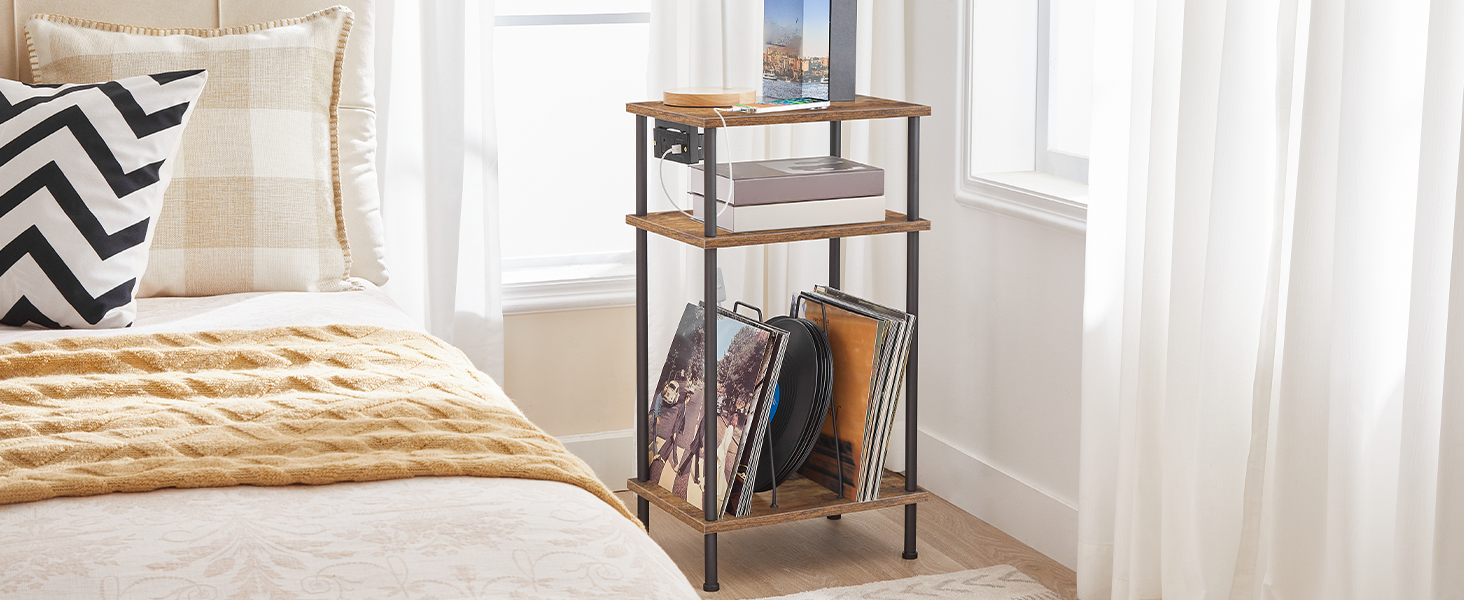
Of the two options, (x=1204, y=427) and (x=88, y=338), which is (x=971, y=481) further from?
(x=88, y=338)

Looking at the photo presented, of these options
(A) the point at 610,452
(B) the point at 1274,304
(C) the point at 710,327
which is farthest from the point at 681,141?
(B) the point at 1274,304

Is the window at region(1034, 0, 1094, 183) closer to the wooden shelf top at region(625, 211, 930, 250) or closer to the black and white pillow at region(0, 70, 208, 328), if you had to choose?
the wooden shelf top at region(625, 211, 930, 250)

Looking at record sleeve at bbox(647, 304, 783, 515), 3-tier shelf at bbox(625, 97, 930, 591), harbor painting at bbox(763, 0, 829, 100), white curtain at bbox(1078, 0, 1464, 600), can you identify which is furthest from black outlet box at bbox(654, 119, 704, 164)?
white curtain at bbox(1078, 0, 1464, 600)

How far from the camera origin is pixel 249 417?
1330mm

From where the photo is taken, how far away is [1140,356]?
211 centimetres

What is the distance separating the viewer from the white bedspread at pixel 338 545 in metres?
0.99

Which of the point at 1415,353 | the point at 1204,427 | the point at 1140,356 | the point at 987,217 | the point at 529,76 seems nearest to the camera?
the point at 1415,353

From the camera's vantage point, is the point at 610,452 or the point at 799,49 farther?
the point at 610,452

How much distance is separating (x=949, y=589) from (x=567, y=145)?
50.5 inches

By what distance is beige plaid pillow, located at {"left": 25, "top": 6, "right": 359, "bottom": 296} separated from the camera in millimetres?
2037

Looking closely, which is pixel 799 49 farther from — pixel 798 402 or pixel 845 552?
pixel 845 552

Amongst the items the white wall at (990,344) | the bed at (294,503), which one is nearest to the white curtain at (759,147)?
the white wall at (990,344)

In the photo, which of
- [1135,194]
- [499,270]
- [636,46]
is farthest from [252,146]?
[1135,194]

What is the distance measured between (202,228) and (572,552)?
1.21 meters
